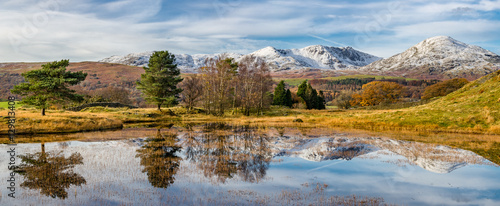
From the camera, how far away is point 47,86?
4309 centimetres

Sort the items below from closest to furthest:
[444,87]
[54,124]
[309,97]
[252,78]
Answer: [54,124] → [252,78] → [444,87] → [309,97]

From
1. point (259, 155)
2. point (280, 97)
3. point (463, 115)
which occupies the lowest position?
point (259, 155)

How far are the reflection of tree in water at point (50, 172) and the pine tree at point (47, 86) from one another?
2573cm

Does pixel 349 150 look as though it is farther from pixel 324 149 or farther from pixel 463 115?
pixel 463 115

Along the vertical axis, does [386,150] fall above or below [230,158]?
above

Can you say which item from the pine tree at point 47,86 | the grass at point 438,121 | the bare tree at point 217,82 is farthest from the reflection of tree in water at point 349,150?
the bare tree at point 217,82

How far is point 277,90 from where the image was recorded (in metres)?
107

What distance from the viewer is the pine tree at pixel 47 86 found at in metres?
42.2

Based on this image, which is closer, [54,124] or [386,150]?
[386,150]

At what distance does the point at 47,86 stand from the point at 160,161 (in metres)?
33.5

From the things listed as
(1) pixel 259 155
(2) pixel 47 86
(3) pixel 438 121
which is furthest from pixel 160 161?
(3) pixel 438 121

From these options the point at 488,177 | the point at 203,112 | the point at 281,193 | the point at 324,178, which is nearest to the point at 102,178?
the point at 281,193

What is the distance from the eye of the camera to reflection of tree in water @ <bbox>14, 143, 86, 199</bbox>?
13420mm

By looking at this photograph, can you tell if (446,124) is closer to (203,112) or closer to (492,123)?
(492,123)
